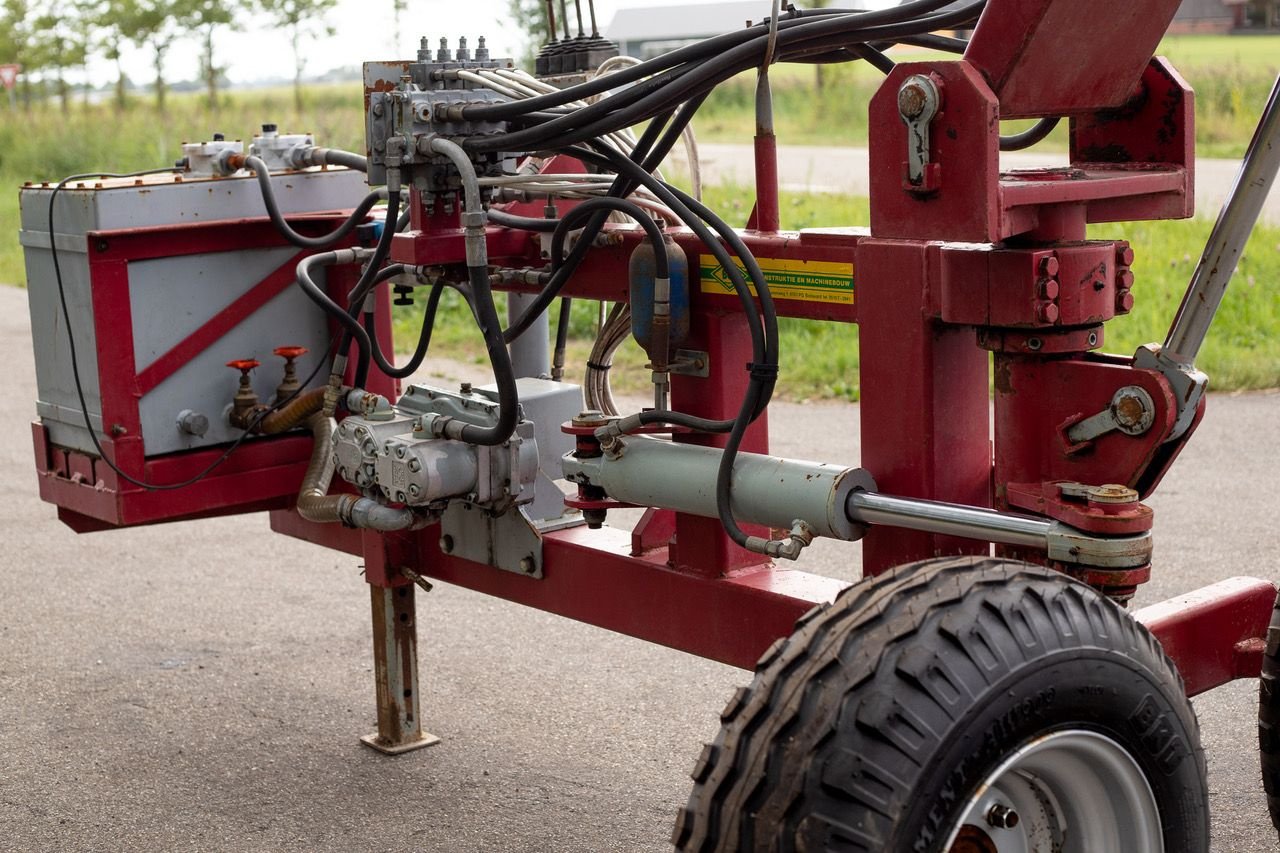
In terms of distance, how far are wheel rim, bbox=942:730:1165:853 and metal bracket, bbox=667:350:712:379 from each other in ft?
2.92

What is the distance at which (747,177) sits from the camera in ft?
50.0

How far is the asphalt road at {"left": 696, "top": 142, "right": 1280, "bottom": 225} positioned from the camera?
37.8 ft

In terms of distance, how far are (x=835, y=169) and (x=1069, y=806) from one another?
14105mm

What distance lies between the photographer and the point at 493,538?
115 inches

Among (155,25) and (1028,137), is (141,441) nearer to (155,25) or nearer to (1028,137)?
(1028,137)

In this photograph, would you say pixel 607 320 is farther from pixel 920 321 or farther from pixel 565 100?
pixel 920 321

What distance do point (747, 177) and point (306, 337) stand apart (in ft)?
39.8

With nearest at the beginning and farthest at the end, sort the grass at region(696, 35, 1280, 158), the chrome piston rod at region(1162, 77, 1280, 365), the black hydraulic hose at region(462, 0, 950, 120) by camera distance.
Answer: the chrome piston rod at region(1162, 77, 1280, 365) < the black hydraulic hose at region(462, 0, 950, 120) < the grass at region(696, 35, 1280, 158)

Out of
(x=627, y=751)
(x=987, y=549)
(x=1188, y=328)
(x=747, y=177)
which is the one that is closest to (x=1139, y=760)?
(x=987, y=549)

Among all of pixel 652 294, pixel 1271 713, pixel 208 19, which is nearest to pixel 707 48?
pixel 652 294

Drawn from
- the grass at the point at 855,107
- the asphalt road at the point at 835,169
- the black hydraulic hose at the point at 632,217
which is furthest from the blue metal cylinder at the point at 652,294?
the grass at the point at 855,107

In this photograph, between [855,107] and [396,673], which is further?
[855,107]

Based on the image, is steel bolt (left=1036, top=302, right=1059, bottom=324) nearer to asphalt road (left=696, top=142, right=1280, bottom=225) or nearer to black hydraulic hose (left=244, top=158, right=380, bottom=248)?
black hydraulic hose (left=244, top=158, right=380, bottom=248)

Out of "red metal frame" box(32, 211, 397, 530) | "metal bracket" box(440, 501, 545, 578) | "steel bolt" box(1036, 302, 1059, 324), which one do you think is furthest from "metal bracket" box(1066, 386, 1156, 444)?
"red metal frame" box(32, 211, 397, 530)
